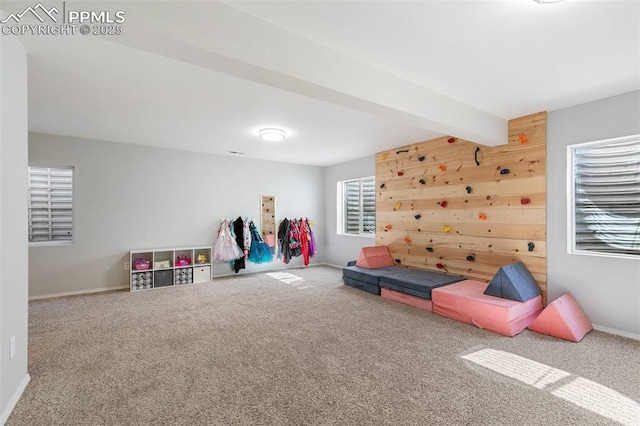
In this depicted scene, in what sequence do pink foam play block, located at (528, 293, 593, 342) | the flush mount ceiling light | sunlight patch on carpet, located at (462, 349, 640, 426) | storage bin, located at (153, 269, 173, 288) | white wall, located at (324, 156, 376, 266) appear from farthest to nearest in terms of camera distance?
white wall, located at (324, 156, 376, 266), storage bin, located at (153, 269, 173, 288), the flush mount ceiling light, pink foam play block, located at (528, 293, 593, 342), sunlight patch on carpet, located at (462, 349, 640, 426)

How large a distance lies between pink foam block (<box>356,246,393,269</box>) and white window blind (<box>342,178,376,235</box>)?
0.96 metres

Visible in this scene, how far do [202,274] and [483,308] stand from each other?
14.8 ft

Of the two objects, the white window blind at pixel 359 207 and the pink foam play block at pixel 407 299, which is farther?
the white window blind at pixel 359 207

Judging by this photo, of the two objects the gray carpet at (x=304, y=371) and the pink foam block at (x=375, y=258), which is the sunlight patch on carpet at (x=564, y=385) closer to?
the gray carpet at (x=304, y=371)

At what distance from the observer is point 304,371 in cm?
227

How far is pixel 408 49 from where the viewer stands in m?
2.20

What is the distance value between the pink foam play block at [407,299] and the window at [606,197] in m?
1.69

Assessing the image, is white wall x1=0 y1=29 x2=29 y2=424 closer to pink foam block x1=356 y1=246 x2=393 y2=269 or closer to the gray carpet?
the gray carpet

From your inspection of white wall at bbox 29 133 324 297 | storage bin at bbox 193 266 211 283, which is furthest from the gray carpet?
storage bin at bbox 193 266 211 283

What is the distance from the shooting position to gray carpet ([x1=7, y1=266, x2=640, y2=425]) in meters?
1.79

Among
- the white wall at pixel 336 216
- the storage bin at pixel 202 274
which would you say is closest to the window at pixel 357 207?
the white wall at pixel 336 216

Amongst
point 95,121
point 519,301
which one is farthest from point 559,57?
point 95,121

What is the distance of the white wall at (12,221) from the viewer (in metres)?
1.71

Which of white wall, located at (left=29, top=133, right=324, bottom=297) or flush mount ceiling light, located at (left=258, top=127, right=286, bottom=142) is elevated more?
flush mount ceiling light, located at (left=258, top=127, right=286, bottom=142)
